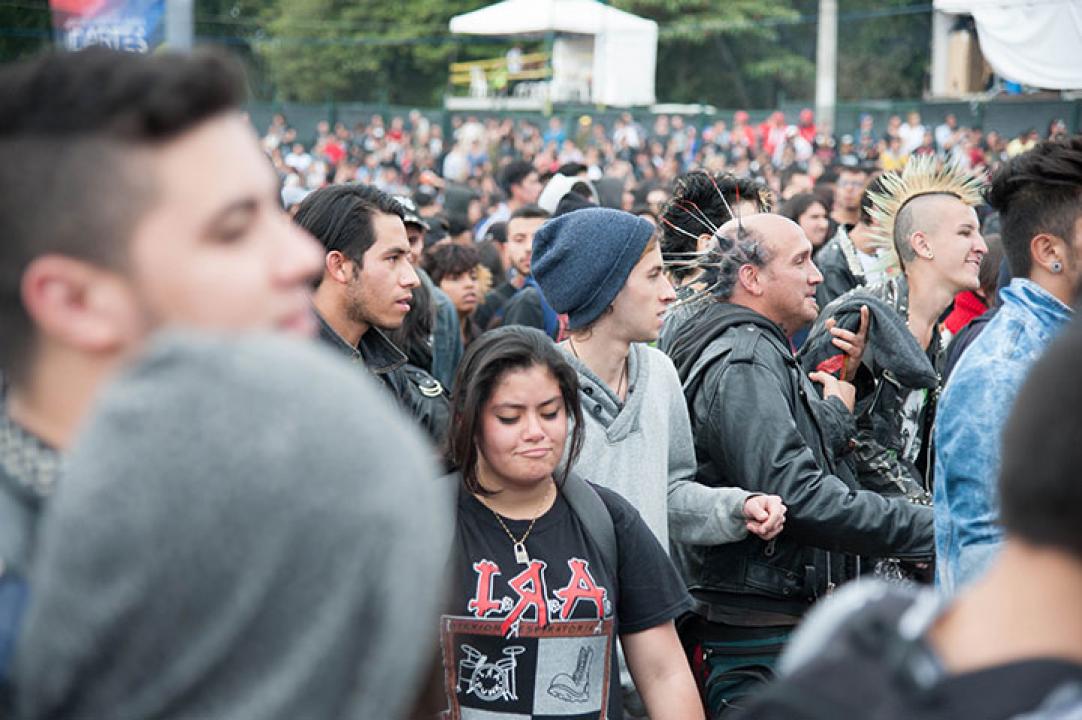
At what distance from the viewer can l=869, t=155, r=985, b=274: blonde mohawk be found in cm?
609

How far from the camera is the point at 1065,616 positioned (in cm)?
138

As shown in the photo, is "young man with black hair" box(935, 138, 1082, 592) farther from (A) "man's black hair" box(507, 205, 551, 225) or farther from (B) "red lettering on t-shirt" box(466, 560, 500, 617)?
(A) "man's black hair" box(507, 205, 551, 225)

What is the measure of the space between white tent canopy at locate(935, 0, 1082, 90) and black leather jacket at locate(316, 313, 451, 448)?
5.37 metres

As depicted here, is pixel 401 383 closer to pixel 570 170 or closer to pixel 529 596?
pixel 529 596

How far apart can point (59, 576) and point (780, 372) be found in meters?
3.54

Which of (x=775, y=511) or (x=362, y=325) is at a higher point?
(x=362, y=325)

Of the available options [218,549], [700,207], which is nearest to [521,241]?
[700,207]

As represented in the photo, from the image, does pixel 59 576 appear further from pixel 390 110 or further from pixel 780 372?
pixel 390 110

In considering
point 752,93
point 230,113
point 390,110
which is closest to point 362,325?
point 230,113

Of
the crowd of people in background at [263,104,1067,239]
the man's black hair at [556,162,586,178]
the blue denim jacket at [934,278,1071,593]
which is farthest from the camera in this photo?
the crowd of people in background at [263,104,1067,239]

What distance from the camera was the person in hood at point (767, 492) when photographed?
4227mm

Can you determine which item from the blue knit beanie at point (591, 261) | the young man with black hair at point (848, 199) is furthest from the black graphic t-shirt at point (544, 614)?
the young man with black hair at point (848, 199)

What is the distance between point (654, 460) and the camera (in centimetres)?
420

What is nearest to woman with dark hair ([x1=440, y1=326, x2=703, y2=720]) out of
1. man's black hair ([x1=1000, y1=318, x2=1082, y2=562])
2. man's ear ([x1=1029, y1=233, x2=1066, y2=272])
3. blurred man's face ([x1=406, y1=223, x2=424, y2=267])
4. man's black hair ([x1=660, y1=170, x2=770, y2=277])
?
man's ear ([x1=1029, y1=233, x2=1066, y2=272])
